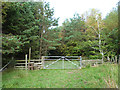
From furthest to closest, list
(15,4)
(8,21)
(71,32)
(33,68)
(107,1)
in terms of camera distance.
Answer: (71,32)
(33,68)
(8,21)
(15,4)
(107,1)

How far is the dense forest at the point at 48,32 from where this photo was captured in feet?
14.3

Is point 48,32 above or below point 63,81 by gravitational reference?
above

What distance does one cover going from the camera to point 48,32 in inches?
427

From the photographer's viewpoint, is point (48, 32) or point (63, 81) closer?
point (63, 81)

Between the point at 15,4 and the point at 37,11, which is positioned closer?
the point at 15,4

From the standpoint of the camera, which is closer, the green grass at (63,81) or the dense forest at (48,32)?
the green grass at (63,81)

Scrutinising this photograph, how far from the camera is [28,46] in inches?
310

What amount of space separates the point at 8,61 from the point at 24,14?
3.23 meters

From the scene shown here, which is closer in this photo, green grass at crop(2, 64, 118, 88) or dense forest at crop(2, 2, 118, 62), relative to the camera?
green grass at crop(2, 64, 118, 88)

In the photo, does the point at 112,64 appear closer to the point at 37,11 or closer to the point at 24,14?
the point at 24,14

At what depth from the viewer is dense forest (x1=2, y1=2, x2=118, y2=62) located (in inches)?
172

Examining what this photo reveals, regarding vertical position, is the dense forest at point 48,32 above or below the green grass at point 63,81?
above

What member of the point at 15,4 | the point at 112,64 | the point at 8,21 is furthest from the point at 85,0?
the point at 8,21

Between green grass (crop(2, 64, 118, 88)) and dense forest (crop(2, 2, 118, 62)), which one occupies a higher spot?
dense forest (crop(2, 2, 118, 62))
